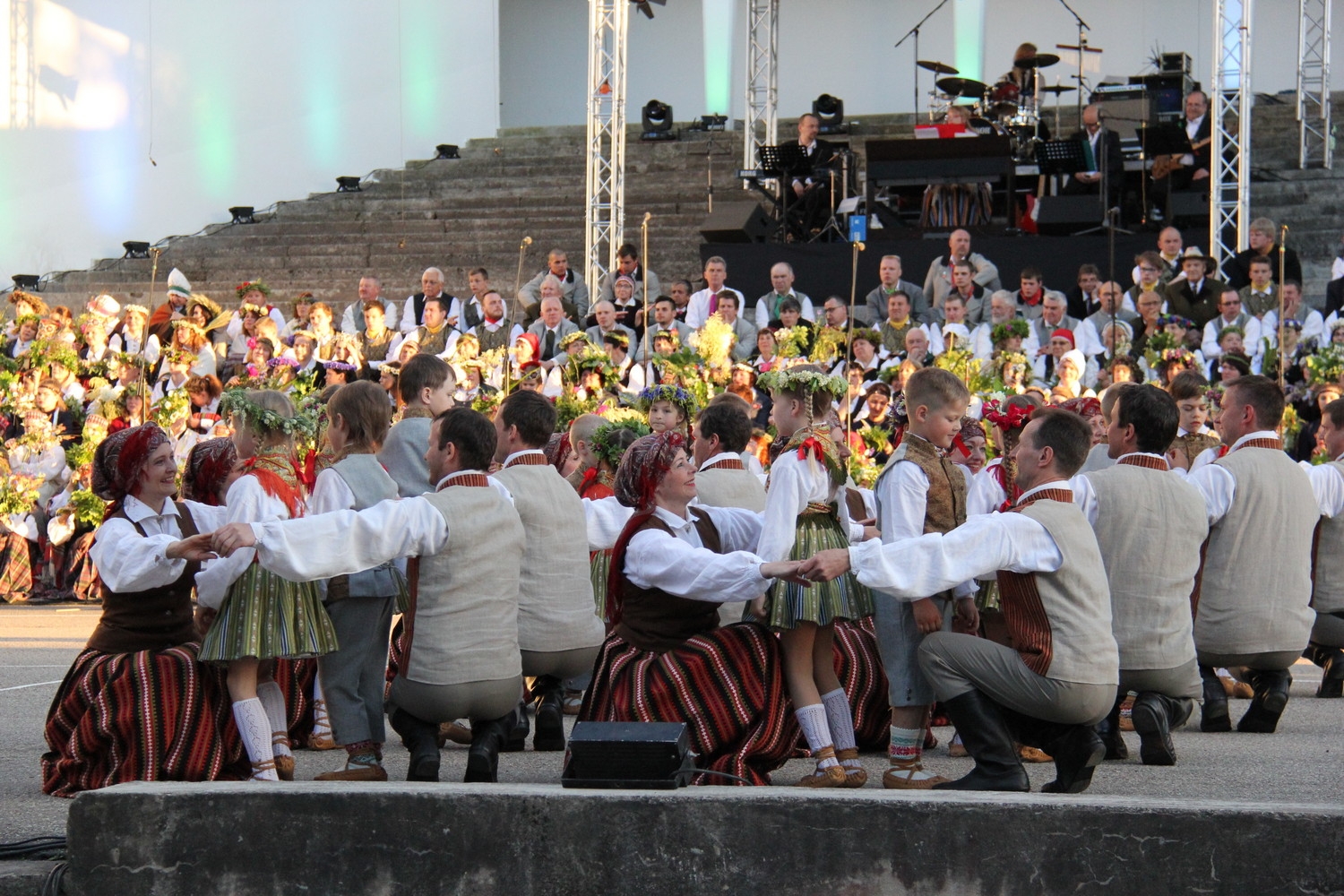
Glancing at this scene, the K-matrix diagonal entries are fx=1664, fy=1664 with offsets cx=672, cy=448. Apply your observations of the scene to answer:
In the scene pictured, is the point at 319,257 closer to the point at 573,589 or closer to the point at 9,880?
the point at 573,589

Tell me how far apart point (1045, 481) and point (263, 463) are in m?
2.57

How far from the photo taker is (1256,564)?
6.68m

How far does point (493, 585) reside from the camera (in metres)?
5.27

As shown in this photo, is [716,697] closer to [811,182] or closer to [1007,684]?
[1007,684]

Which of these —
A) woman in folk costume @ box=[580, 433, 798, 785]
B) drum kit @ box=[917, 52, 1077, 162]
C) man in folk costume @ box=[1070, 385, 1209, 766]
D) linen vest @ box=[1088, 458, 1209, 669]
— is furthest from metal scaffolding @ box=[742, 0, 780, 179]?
woman in folk costume @ box=[580, 433, 798, 785]

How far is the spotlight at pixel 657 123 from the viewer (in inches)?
906

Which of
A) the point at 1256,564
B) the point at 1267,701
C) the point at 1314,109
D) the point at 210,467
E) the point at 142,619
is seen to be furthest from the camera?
the point at 1314,109

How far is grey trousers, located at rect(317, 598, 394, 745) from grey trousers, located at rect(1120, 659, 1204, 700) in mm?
2557

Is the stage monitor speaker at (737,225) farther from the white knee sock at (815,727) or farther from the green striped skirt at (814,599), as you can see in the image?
the white knee sock at (815,727)

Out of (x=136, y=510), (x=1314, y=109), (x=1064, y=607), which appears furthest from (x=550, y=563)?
(x=1314, y=109)

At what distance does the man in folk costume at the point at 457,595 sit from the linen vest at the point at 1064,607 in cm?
159

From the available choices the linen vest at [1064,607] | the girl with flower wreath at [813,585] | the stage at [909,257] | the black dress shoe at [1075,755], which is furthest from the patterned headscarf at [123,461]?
the stage at [909,257]

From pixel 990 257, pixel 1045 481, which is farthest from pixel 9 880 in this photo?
pixel 990 257

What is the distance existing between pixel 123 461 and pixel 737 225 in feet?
38.9
